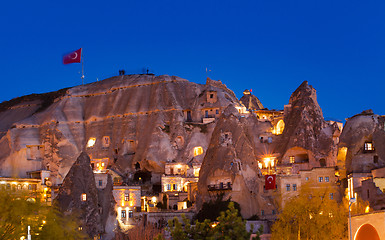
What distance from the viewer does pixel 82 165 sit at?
3297 inches

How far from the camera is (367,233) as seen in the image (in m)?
44.2

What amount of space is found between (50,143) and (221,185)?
139 ft

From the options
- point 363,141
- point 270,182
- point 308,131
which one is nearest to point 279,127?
point 308,131

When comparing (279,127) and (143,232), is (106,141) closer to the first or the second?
(279,127)

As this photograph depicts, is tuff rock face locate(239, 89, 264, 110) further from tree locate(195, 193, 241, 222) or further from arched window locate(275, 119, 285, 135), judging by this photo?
tree locate(195, 193, 241, 222)

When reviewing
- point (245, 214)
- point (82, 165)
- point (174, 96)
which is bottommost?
point (245, 214)

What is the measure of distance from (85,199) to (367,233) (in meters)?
47.1

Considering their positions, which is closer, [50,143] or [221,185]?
[221,185]

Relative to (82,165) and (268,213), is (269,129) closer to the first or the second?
(268,213)

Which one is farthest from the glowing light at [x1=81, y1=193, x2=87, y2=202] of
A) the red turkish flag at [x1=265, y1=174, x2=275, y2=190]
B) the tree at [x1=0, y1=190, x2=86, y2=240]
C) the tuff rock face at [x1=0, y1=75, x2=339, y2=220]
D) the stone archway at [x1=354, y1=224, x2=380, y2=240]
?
the stone archway at [x1=354, y1=224, x2=380, y2=240]

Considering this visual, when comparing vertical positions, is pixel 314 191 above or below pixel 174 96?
below

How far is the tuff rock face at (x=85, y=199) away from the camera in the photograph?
262 feet

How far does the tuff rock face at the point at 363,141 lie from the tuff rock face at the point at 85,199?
34.9 meters

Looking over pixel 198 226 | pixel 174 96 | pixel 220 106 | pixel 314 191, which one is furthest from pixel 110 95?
pixel 198 226
